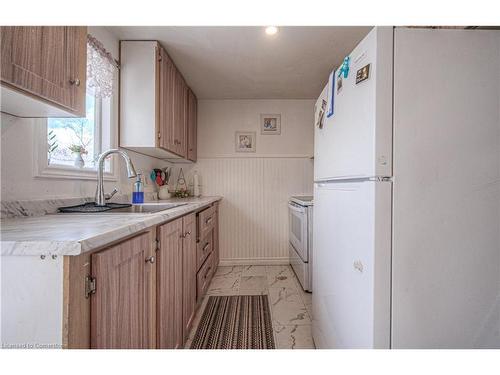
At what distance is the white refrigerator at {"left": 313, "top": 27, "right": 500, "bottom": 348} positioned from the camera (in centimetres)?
79

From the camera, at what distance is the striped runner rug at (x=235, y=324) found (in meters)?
1.56

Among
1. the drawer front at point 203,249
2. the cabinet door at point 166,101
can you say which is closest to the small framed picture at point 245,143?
the cabinet door at point 166,101

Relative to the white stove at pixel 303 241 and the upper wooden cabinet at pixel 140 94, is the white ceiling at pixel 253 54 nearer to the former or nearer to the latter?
the upper wooden cabinet at pixel 140 94

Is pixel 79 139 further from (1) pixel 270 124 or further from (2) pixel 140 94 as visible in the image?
(1) pixel 270 124

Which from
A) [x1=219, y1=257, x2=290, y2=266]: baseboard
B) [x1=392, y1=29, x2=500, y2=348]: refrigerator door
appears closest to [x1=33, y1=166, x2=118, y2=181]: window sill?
[x1=392, y1=29, x2=500, y2=348]: refrigerator door

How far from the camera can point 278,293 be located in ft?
7.61

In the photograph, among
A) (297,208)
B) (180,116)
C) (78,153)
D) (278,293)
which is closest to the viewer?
(78,153)

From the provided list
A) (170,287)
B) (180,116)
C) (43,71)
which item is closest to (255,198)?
(180,116)

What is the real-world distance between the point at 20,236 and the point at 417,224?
1128 millimetres

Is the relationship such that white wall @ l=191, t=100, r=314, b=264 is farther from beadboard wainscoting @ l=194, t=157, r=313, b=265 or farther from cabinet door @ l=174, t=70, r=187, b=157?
cabinet door @ l=174, t=70, r=187, b=157

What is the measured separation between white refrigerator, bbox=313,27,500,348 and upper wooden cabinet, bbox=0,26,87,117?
43.4 inches

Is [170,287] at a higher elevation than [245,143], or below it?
below

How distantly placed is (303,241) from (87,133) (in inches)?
80.9

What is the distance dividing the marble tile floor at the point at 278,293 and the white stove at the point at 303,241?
0.13 metres
